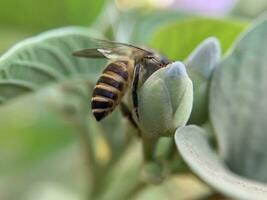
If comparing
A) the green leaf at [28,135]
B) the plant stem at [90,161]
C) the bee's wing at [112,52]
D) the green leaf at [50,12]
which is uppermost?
the bee's wing at [112,52]

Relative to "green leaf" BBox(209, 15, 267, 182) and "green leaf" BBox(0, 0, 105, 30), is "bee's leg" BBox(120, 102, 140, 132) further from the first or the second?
"green leaf" BBox(0, 0, 105, 30)

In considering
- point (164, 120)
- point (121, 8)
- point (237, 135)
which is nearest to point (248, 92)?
point (237, 135)

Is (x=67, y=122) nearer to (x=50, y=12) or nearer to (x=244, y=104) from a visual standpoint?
(x=50, y=12)

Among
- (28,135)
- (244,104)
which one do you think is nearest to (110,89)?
(244,104)

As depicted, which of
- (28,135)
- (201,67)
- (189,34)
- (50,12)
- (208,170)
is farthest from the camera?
(28,135)

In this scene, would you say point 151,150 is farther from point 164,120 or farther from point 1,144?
point 1,144

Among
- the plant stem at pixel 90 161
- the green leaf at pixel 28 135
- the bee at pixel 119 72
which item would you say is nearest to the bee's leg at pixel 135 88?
the bee at pixel 119 72

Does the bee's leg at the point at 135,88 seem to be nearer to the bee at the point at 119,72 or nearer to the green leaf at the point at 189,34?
the bee at the point at 119,72
